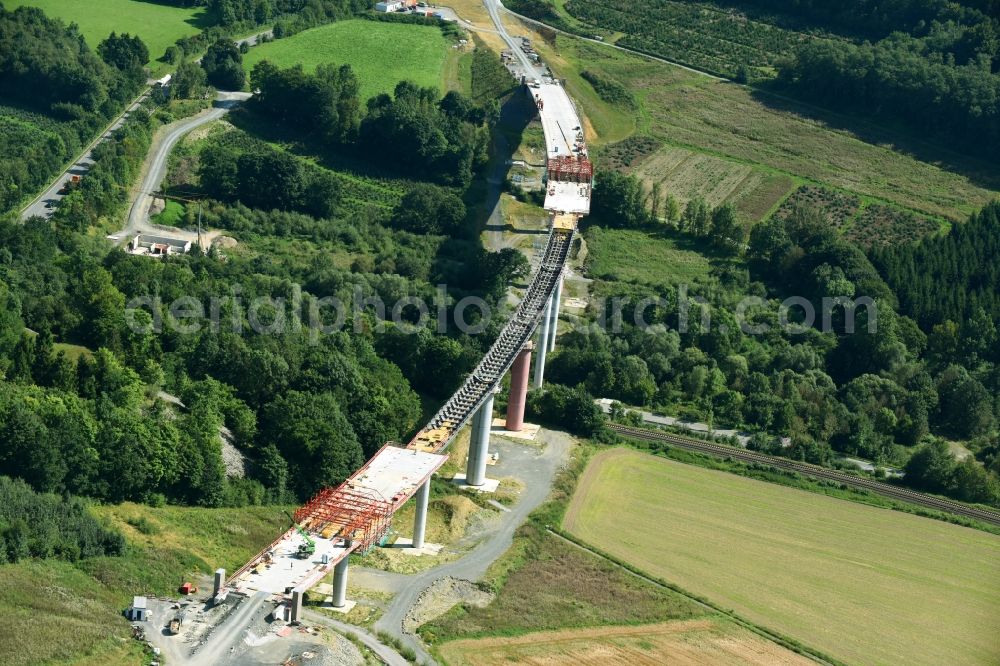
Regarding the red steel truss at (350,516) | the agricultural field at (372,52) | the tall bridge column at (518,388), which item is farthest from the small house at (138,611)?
the agricultural field at (372,52)

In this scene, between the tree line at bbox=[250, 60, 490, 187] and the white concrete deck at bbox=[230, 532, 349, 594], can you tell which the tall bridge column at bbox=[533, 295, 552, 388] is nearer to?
the white concrete deck at bbox=[230, 532, 349, 594]

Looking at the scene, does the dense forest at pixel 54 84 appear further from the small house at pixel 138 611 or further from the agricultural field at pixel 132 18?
the small house at pixel 138 611

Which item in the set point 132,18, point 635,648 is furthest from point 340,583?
point 132,18

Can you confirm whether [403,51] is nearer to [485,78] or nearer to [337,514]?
[485,78]

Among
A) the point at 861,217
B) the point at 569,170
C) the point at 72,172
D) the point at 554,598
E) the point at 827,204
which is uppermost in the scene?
the point at 569,170

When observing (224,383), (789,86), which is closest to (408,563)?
(224,383)

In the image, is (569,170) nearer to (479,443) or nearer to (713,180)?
(713,180)
